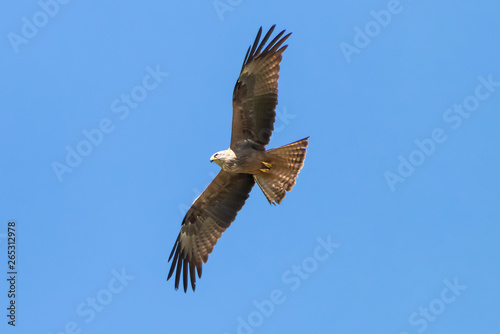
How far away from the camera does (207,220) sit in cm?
1395

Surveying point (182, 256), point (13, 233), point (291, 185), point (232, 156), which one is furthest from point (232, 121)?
point (13, 233)

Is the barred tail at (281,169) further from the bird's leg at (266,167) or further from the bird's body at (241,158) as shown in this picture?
the bird's body at (241,158)

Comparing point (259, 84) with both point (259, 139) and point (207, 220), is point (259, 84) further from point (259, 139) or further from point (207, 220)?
point (207, 220)

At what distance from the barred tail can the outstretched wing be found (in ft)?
2.40

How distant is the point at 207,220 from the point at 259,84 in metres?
2.84

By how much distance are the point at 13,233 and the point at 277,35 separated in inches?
230

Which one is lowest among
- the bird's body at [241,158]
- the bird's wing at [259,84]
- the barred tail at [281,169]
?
the barred tail at [281,169]

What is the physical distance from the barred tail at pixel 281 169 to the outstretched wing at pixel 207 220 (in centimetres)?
73

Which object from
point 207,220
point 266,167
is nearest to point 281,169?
point 266,167

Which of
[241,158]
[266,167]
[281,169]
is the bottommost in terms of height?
[281,169]

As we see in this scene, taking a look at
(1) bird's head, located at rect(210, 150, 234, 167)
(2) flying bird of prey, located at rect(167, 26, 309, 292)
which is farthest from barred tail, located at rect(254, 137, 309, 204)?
(1) bird's head, located at rect(210, 150, 234, 167)

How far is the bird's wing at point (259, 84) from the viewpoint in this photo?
41.3ft

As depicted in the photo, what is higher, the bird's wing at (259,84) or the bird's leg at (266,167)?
the bird's wing at (259,84)

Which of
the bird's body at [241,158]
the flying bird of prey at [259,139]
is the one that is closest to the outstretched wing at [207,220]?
the flying bird of prey at [259,139]
